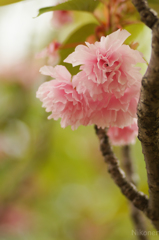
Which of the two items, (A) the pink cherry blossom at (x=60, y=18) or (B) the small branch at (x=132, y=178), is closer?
(A) the pink cherry blossom at (x=60, y=18)

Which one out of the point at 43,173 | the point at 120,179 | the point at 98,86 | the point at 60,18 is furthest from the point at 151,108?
the point at 43,173

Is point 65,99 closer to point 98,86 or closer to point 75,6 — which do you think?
point 98,86

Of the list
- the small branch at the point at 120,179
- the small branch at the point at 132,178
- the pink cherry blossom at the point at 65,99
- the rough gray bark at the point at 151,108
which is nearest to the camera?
the rough gray bark at the point at 151,108

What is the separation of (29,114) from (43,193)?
88cm

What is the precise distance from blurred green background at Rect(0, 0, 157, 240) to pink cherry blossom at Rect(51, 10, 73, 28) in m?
0.74

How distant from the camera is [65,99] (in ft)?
1.54

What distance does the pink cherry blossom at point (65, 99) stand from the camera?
1.52ft

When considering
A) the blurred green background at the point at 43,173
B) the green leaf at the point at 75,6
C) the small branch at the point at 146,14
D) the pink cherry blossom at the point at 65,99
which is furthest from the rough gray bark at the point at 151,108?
the blurred green background at the point at 43,173

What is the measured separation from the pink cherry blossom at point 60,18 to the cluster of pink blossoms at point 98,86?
0.46 meters

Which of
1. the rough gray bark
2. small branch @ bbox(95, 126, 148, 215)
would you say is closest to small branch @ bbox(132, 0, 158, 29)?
the rough gray bark

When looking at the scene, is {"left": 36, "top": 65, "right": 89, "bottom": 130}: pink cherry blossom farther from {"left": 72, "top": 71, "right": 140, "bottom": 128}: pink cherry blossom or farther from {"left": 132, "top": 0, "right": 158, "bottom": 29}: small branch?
{"left": 132, "top": 0, "right": 158, "bottom": 29}: small branch

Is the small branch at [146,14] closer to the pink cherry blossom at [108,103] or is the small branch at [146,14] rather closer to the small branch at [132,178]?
the pink cherry blossom at [108,103]

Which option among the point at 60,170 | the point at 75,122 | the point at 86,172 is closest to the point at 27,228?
the point at 60,170

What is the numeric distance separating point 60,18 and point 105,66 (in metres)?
0.52
